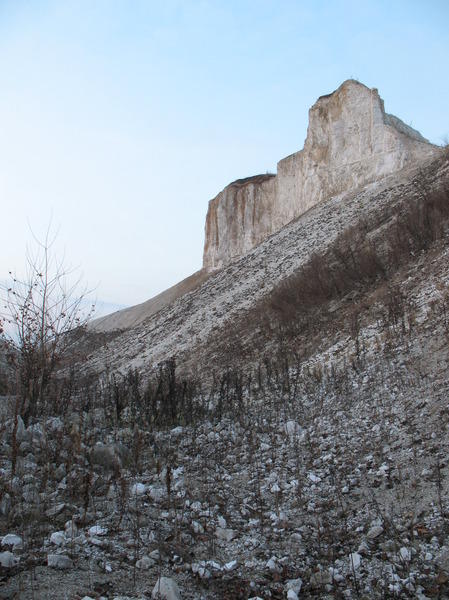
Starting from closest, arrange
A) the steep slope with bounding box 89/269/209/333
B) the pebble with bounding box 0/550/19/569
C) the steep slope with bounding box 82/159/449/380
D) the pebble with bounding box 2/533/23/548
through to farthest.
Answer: the pebble with bounding box 0/550/19/569 → the pebble with bounding box 2/533/23/548 → the steep slope with bounding box 82/159/449/380 → the steep slope with bounding box 89/269/209/333

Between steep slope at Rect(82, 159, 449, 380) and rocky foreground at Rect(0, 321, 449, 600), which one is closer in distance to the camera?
rocky foreground at Rect(0, 321, 449, 600)

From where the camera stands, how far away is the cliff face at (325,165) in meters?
25.2

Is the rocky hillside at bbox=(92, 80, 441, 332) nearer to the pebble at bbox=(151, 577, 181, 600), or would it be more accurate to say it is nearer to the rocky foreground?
the rocky foreground

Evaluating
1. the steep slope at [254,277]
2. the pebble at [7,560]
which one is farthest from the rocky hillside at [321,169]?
A: the pebble at [7,560]

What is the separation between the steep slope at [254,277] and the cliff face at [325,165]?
1707 mm

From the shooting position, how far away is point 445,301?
864 centimetres

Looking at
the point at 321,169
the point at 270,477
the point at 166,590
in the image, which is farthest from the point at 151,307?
the point at 166,590

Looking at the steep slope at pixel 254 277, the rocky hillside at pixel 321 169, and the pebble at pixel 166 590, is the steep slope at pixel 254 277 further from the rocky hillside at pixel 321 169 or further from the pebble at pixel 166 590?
the pebble at pixel 166 590

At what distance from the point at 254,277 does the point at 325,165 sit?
9643mm

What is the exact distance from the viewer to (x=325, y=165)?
29188mm

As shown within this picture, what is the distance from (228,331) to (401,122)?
18037mm

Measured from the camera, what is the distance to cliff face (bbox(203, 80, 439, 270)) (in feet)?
82.6

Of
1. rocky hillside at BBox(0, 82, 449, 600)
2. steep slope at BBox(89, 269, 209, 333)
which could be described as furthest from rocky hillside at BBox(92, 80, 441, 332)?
rocky hillside at BBox(0, 82, 449, 600)

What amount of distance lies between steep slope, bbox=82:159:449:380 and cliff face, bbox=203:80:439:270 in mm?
1707
